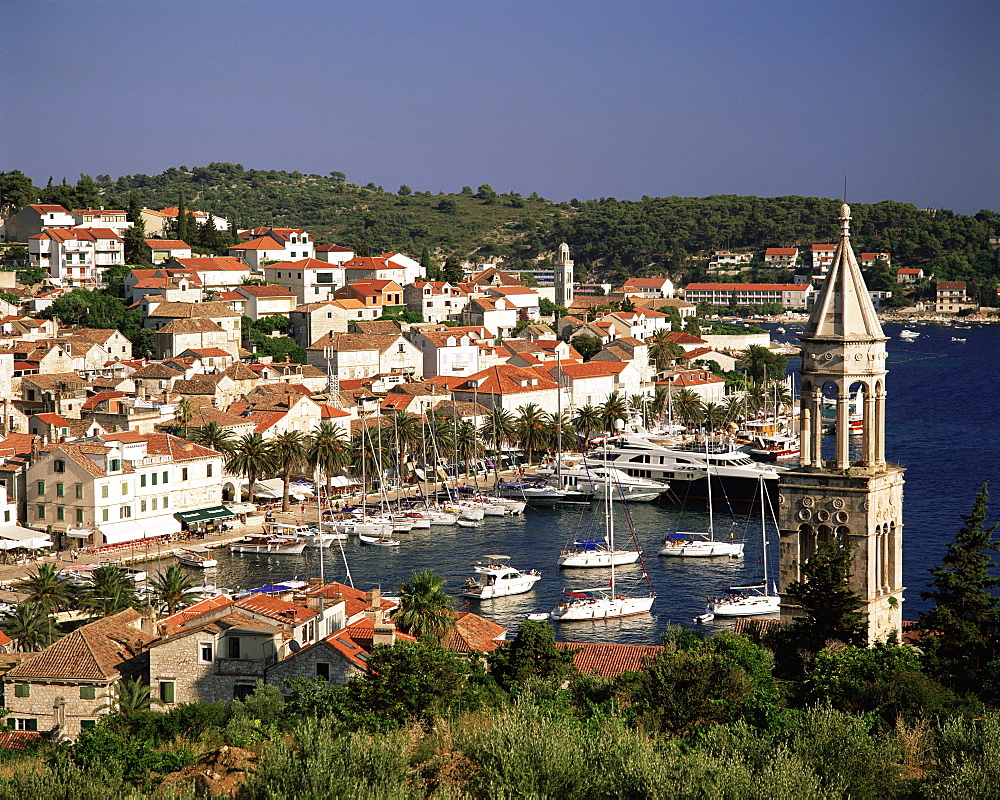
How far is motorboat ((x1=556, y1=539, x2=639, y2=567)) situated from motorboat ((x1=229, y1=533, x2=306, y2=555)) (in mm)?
9093

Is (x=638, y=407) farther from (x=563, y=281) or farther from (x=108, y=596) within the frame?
(x=108, y=596)

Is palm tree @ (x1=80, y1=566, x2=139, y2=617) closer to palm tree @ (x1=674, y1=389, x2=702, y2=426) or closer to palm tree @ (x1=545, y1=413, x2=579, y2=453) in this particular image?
palm tree @ (x1=545, y1=413, x2=579, y2=453)

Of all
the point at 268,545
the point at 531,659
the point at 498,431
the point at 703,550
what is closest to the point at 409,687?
the point at 531,659

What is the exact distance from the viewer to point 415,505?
57562 mm

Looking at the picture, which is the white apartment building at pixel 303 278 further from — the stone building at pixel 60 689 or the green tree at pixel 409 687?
the green tree at pixel 409 687

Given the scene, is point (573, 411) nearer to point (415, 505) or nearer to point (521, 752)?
point (415, 505)

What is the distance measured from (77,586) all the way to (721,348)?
80.4m

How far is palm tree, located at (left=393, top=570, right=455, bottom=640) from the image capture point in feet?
96.3

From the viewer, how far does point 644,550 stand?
51250mm

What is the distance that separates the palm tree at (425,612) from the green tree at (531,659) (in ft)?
11.3

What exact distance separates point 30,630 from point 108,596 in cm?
426

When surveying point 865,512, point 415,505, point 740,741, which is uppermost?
point 865,512

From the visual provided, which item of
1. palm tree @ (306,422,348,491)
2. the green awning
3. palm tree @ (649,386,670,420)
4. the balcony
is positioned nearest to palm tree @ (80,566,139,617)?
the balcony

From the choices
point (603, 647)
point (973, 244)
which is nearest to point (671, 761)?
point (603, 647)
